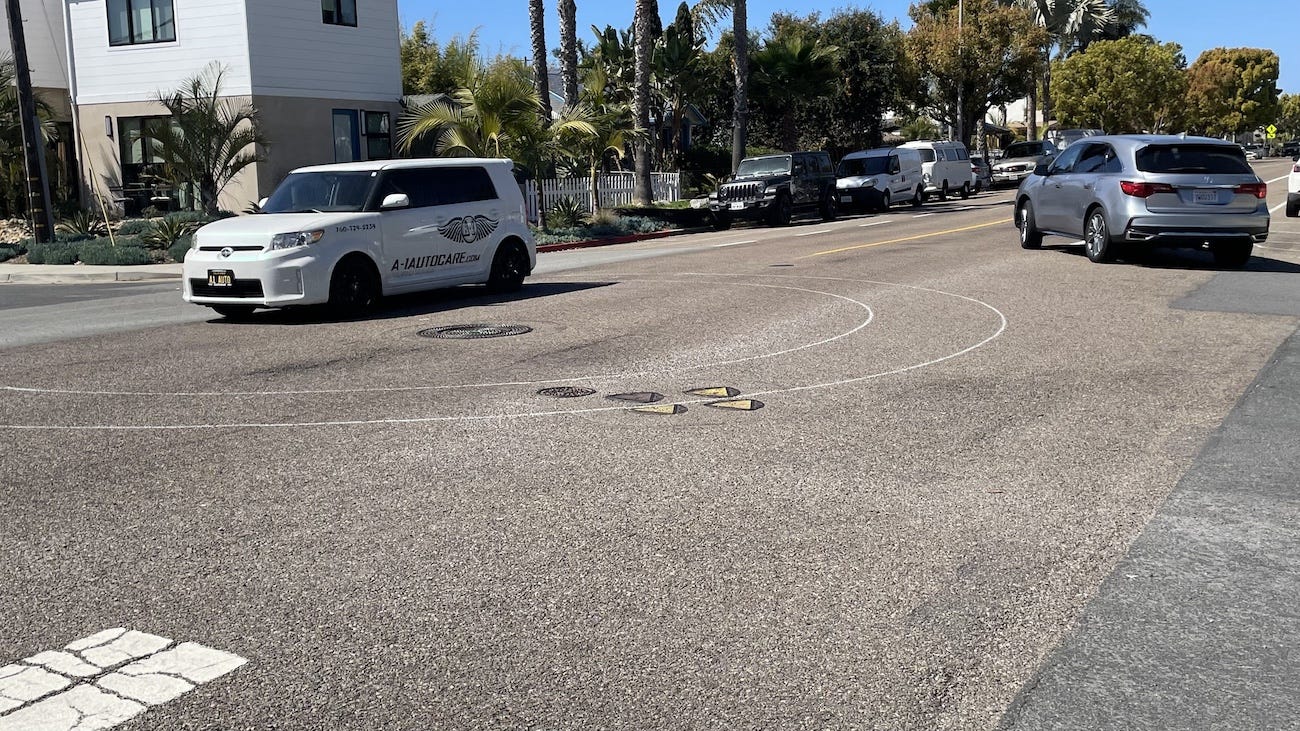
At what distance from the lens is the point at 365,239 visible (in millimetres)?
13250

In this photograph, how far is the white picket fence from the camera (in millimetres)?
29656

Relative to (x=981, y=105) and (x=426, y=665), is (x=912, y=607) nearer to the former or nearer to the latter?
(x=426, y=665)

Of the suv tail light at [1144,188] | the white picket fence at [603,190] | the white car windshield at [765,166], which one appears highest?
Answer: the white car windshield at [765,166]

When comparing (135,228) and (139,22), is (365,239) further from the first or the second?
(139,22)

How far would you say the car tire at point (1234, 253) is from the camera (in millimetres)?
16469

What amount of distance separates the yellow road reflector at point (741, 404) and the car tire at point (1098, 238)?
399 inches

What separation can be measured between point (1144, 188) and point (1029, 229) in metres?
3.71

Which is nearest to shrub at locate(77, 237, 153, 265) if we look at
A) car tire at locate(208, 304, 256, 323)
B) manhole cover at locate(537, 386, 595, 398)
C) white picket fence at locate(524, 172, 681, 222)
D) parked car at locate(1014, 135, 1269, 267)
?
white picket fence at locate(524, 172, 681, 222)

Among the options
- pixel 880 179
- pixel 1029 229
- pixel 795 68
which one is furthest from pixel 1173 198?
pixel 795 68

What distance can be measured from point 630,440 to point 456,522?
1741mm

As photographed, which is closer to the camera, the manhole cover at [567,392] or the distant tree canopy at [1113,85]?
the manhole cover at [567,392]

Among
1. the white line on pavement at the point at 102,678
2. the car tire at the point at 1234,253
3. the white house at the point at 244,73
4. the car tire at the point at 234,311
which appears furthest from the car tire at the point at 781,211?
the white line on pavement at the point at 102,678

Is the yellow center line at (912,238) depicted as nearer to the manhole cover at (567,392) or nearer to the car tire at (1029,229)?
the car tire at (1029,229)

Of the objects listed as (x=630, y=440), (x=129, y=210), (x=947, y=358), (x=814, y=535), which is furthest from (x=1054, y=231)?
(x=129, y=210)
